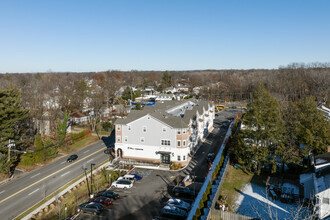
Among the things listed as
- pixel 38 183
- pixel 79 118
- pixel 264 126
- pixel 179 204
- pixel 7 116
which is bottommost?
pixel 38 183

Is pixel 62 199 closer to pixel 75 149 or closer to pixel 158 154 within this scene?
pixel 158 154

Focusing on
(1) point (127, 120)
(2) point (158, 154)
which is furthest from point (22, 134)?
(2) point (158, 154)

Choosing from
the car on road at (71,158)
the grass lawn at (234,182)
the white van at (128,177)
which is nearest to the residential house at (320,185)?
the grass lawn at (234,182)

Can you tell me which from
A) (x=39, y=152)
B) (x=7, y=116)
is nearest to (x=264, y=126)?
(x=39, y=152)

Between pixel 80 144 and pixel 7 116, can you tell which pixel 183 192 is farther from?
pixel 80 144

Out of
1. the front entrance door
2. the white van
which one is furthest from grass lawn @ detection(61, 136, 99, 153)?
the front entrance door
